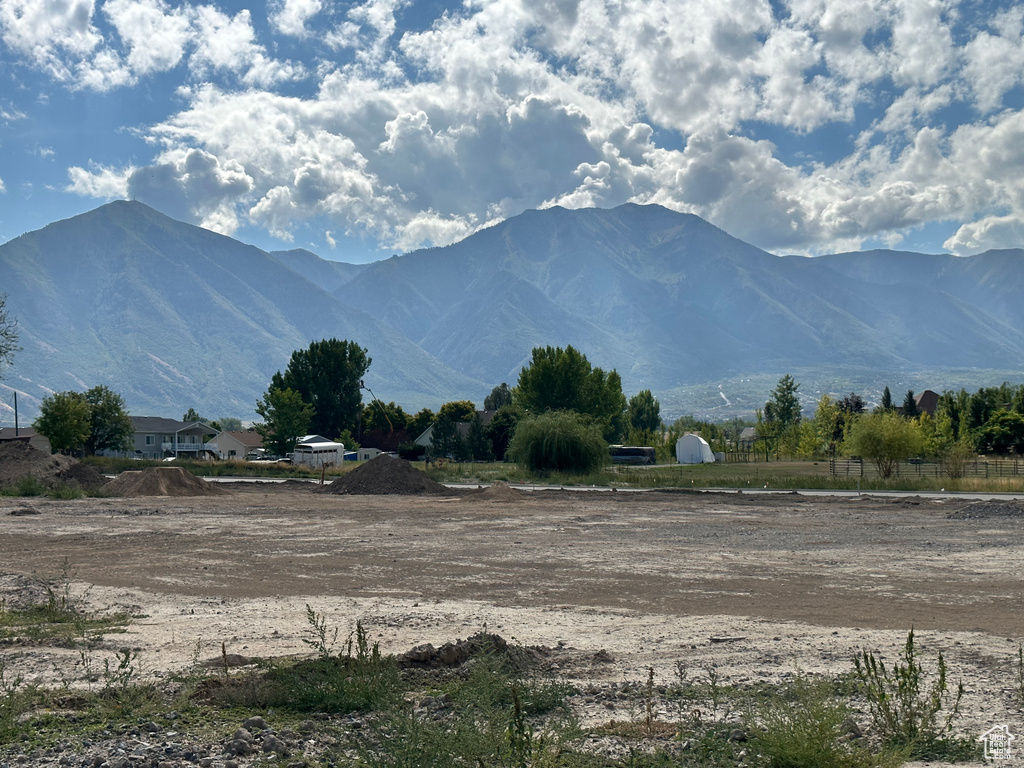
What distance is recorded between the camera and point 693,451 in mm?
104750

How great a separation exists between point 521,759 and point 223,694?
12.8 feet

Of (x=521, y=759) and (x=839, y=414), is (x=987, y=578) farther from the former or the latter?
(x=839, y=414)

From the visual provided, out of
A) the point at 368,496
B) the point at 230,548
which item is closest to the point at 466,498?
the point at 368,496

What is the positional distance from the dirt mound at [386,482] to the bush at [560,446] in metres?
12.1

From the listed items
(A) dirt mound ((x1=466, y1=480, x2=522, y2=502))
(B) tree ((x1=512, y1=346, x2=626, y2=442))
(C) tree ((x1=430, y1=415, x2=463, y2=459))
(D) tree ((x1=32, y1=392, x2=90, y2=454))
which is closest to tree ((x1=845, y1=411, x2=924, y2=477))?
(A) dirt mound ((x1=466, y1=480, x2=522, y2=502))

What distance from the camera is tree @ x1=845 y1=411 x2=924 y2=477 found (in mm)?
54000

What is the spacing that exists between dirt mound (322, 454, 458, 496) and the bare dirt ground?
1278 cm

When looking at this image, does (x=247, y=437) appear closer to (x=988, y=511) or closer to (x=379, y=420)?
(x=379, y=420)

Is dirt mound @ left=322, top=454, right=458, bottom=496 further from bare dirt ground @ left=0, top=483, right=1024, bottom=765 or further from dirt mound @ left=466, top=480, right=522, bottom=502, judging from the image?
bare dirt ground @ left=0, top=483, right=1024, bottom=765

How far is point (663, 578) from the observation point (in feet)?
59.2

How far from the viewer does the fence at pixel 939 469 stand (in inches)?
2186

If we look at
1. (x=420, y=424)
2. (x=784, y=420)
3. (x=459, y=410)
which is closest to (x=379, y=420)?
(x=420, y=424)

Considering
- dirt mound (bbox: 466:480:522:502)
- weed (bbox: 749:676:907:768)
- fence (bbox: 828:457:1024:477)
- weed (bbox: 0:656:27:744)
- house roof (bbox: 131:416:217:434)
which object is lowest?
dirt mound (bbox: 466:480:522:502)

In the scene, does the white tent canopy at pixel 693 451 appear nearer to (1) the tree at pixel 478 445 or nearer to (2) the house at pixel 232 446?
(1) the tree at pixel 478 445
